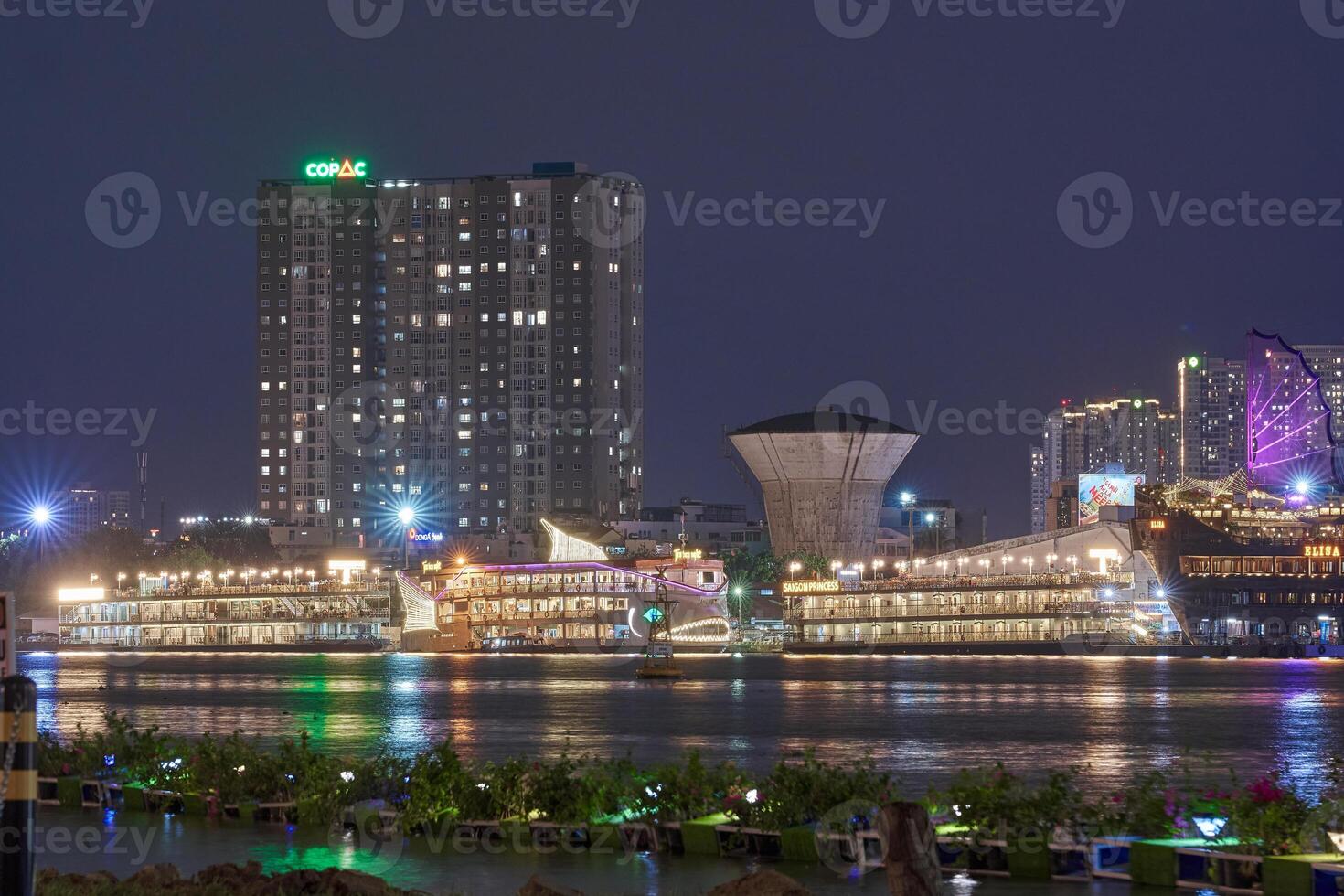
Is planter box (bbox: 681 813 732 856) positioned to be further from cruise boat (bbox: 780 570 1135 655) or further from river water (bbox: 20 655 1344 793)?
cruise boat (bbox: 780 570 1135 655)

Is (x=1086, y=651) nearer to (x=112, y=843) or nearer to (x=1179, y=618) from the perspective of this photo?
(x=1179, y=618)

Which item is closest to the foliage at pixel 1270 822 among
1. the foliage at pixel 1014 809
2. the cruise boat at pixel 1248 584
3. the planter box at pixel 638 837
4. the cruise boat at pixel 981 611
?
the foliage at pixel 1014 809

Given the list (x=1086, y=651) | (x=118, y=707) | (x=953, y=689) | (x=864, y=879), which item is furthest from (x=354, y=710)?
(x=1086, y=651)

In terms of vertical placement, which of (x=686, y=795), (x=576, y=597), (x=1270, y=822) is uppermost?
(x=576, y=597)

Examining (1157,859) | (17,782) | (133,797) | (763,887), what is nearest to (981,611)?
(133,797)

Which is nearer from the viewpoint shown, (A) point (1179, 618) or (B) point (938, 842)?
(B) point (938, 842)

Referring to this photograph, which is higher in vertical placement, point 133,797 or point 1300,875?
point 1300,875

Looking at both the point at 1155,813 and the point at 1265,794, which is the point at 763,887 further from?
the point at 1265,794
